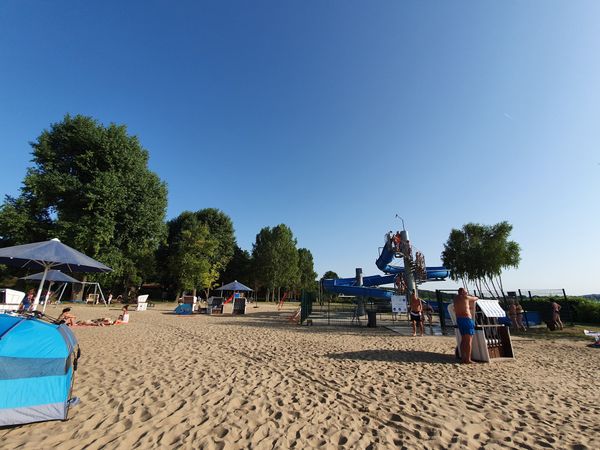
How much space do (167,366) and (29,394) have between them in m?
3.07

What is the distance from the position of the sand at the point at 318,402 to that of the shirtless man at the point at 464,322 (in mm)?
374

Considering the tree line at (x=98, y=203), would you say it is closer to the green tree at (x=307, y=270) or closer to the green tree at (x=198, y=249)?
the green tree at (x=198, y=249)

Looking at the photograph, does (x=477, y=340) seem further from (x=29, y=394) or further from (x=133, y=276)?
(x=133, y=276)

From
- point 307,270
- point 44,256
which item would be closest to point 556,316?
point 44,256

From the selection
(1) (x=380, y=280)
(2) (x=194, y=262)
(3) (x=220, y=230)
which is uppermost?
(3) (x=220, y=230)

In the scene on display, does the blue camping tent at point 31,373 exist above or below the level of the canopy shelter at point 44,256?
below

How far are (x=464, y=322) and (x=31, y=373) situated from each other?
339 inches

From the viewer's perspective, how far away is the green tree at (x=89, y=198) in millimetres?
25188

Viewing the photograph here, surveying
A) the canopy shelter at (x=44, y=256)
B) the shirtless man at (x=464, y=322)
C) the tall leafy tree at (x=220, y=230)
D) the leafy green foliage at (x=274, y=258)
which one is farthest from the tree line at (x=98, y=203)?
the shirtless man at (x=464, y=322)

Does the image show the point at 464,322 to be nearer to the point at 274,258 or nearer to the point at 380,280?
the point at 380,280

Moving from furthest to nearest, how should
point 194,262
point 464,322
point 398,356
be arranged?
point 194,262
point 398,356
point 464,322

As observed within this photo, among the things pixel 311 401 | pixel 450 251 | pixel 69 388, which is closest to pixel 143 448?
pixel 69 388

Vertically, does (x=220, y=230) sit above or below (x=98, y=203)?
above

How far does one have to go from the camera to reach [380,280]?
88.2 feet
